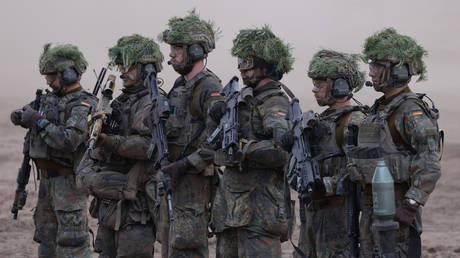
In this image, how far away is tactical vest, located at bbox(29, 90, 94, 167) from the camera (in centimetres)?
992

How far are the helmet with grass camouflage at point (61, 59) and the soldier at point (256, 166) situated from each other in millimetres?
2982

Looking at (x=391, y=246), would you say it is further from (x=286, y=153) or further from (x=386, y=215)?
(x=286, y=153)

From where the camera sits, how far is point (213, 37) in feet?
28.8

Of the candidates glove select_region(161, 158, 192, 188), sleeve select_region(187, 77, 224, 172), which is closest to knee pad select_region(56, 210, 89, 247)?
glove select_region(161, 158, 192, 188)

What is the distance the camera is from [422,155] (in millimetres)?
6652

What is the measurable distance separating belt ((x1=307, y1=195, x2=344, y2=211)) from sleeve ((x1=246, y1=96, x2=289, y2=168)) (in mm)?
491

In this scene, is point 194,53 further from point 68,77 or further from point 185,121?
point 68,77

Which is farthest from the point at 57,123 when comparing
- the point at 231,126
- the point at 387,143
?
the point at 387,143

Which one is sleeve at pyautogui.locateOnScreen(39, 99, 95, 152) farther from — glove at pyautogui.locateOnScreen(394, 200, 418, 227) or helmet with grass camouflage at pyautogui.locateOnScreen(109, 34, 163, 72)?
glove at pyautogui.locateOnScreen(394, 200, 418, 227)

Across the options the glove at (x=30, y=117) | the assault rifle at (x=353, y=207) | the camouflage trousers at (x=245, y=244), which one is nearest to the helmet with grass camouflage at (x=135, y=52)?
the glove at (x=30, y=117)

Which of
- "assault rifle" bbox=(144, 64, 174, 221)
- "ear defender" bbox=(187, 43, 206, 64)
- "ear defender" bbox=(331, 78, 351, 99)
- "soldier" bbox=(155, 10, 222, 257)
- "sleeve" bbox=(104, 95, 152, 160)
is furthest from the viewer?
"sleeve" bbox=(104, 95, 152, 160)

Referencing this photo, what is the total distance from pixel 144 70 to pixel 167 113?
1.16 metres

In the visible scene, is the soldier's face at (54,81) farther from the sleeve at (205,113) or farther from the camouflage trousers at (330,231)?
the camouflage trousers at (330,231)

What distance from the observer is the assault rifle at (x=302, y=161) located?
24.0 feet
